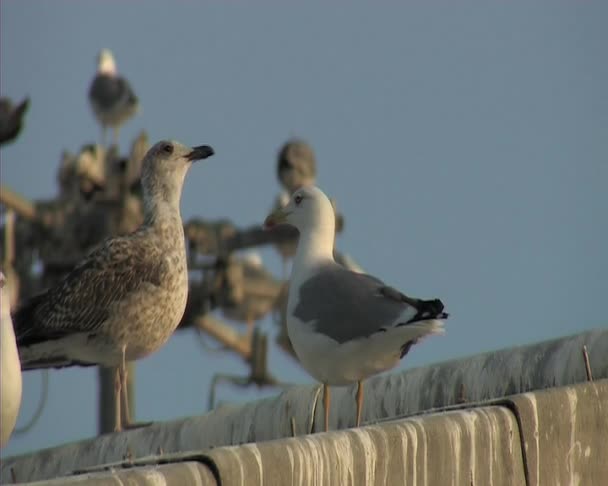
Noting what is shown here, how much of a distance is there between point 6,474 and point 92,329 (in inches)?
32.6

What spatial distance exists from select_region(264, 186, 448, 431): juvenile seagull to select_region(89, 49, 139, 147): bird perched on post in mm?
23859

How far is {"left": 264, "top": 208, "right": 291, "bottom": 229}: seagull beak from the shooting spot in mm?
8414

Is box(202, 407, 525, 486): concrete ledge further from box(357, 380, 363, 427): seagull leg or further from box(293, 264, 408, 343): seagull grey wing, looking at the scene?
box(357, 380, 363, 427): seagull leg

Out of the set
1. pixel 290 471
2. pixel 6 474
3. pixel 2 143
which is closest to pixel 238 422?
pixel 6 474

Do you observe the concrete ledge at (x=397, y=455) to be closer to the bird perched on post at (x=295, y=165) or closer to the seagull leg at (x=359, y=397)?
the seagull leg at (x=359, y=397)

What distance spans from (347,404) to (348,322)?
85cm

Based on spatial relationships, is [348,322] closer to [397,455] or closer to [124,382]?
[397,455]

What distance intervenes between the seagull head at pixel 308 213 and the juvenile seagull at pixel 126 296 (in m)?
0.79

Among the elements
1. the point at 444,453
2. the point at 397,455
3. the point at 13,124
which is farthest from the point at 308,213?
the point at 13,124

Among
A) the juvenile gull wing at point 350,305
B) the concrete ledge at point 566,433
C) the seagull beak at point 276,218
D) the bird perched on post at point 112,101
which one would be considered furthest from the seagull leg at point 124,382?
the bird perched on post at point 112,101

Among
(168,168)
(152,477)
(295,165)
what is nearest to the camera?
(152,477)

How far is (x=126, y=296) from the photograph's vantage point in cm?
909

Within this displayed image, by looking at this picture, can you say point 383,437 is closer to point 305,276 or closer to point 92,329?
point 305,276

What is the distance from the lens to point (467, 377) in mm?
7609
